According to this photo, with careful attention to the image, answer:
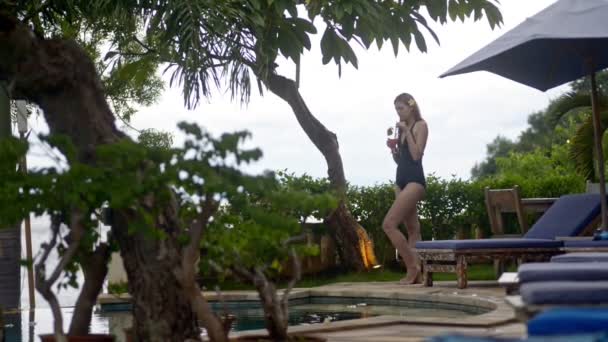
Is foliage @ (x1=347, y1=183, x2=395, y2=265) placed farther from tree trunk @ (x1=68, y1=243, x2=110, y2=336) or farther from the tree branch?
the tree branch

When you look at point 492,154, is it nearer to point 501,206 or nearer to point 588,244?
point 501,206

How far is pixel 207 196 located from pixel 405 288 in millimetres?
6075

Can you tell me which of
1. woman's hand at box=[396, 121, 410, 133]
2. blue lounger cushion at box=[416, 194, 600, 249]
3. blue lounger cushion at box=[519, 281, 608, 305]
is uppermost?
woman's hand at box=[396, 121, 410, 133]

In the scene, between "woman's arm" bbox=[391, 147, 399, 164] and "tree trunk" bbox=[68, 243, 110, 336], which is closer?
"tree trunk" bbox=[68, 243, 110, 336]

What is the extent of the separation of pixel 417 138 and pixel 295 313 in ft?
7.12

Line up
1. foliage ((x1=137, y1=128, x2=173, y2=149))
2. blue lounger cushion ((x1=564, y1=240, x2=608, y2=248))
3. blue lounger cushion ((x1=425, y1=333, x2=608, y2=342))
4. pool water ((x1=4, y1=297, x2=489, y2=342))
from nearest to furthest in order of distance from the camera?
blue lounger cushion ((x1=425, y1=333, x2=608, y2=342)), blue lounger cushion ((x1=564, y1=240, x2=608, y2=248)), pool water ((x1=4, y1=297, x2=489, y2=342)), foliage ((x1=137, y1=128, x2=173, y2=149))

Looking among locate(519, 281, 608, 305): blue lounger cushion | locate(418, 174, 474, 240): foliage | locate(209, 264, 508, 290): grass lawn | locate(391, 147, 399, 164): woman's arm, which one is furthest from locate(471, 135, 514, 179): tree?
locate(519, 281, 608, 305): blue lounger cushion

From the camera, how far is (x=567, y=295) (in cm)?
463

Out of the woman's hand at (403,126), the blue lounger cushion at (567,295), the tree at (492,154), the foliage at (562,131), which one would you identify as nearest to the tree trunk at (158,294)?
the blue lounger cushion at (567,295)

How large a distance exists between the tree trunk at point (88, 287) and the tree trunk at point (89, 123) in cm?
16

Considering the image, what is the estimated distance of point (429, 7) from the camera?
12.3 metres

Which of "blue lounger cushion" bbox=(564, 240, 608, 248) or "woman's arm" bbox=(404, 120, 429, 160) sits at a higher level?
"woman's arm" bbox=(404, 120, 429, 160)

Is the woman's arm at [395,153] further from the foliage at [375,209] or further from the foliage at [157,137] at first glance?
the foliage at [157,137]

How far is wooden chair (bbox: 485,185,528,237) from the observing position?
11.5m
